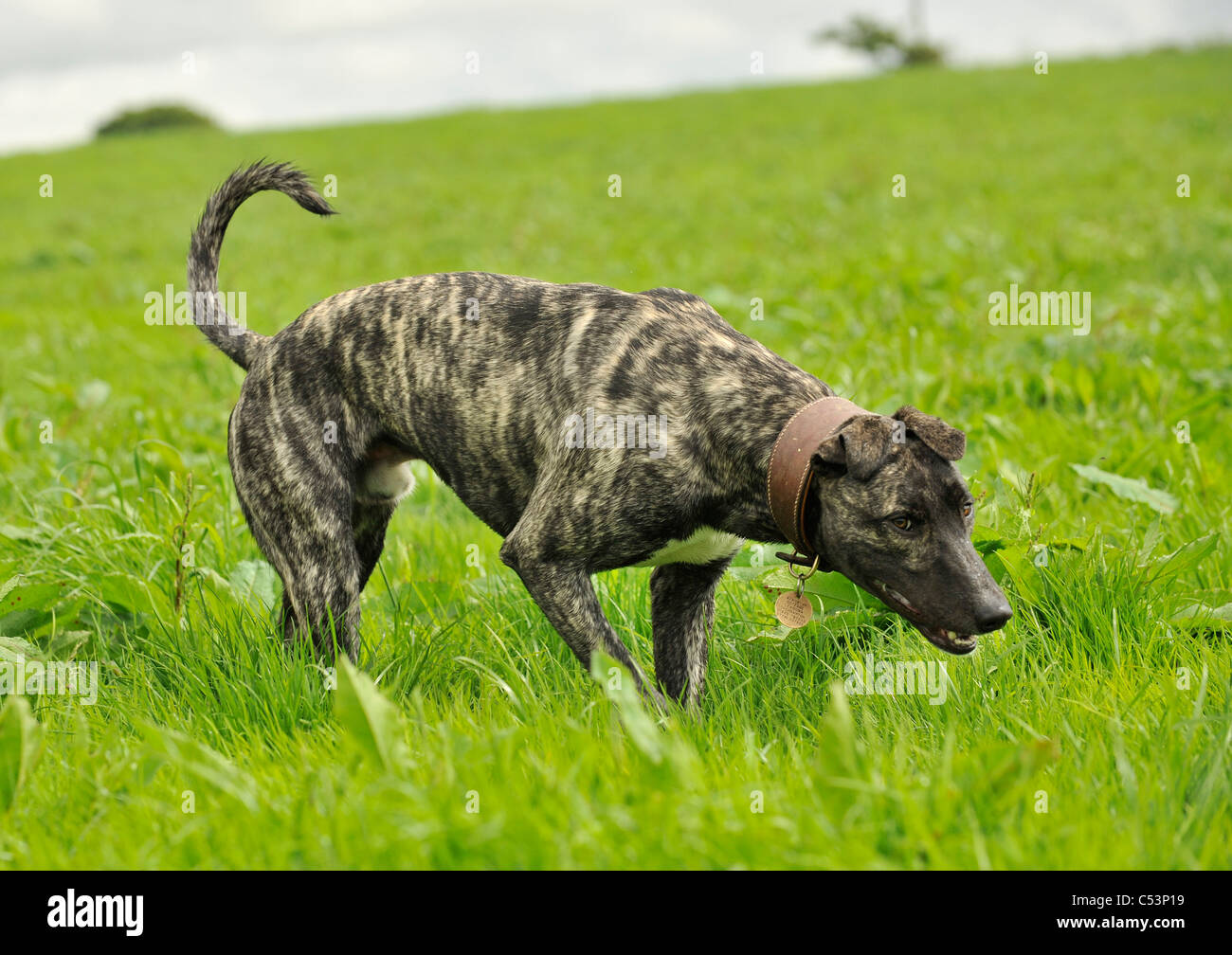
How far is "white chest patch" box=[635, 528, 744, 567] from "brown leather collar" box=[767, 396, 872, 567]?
1.06 ft

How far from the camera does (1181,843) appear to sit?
2.62m

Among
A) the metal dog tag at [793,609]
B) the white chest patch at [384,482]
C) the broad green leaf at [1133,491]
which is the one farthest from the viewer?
the broad green leaf at [1133,491]

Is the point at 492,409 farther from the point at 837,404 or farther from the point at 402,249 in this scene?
the point at 402,249

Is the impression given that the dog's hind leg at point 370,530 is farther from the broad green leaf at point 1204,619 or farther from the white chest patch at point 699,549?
the broad green leaf at point 1204,619

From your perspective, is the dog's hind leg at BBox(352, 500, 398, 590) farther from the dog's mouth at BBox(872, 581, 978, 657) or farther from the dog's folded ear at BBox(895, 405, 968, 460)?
the dog's folded ear at BBox(895, 405, 968, 460)

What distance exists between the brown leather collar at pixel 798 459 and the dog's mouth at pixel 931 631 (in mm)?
251

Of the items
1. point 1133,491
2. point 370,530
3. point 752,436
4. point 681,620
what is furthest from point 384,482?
point 1133,491

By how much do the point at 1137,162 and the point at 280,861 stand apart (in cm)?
1679

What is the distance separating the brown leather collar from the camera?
11.0 ft

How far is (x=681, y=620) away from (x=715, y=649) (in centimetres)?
22

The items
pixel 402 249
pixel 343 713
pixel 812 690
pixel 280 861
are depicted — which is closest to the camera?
pixel 280 861

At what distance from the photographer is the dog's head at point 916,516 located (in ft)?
10.6

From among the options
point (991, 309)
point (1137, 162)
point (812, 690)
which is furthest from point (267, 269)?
point (1137, 162)

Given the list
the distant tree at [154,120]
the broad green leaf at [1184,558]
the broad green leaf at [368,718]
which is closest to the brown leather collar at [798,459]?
the broad green leaf at [368,718]
